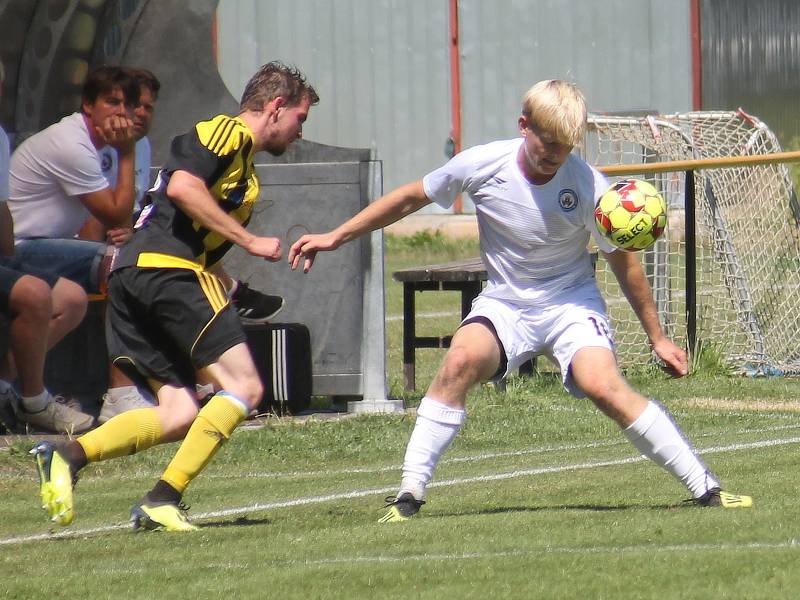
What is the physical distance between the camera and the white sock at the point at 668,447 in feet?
21.2

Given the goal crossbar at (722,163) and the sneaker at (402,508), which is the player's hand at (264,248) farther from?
the goal crossbar at (722,163)

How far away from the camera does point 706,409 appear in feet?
34.4

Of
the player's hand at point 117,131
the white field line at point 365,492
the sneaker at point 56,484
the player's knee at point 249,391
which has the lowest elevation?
the white field line at point 365,492

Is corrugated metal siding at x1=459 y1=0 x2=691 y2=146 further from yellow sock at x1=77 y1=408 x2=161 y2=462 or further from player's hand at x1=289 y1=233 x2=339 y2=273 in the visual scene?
yellow sock at x1=77 y1=408 x2=161 y2=462

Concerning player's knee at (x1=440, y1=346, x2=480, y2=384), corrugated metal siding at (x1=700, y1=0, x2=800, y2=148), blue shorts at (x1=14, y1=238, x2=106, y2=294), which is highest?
corrugated metal siding at (x1=700, y1=0, x2=800, y2=148)

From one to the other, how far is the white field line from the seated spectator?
2.44 metres

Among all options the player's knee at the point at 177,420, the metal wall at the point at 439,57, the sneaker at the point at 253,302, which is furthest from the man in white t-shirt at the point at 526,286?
the metal wall at the point at 439,57

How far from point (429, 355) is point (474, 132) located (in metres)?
11.9

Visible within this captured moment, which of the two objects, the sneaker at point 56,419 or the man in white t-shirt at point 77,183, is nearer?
the sneaker at point 56,419

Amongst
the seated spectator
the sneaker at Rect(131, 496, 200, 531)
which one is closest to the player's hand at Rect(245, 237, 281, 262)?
the sneaker at Rect(131, 496, 200, 531)

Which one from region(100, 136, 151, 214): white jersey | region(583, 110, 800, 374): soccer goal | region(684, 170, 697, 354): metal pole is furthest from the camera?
region(583, 110, 800, 374): soccer goal

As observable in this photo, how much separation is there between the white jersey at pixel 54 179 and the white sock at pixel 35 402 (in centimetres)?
111

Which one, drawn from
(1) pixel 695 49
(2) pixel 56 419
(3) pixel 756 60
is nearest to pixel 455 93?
(1) pixel 695 49

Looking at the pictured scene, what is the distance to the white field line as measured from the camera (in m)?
6.89
